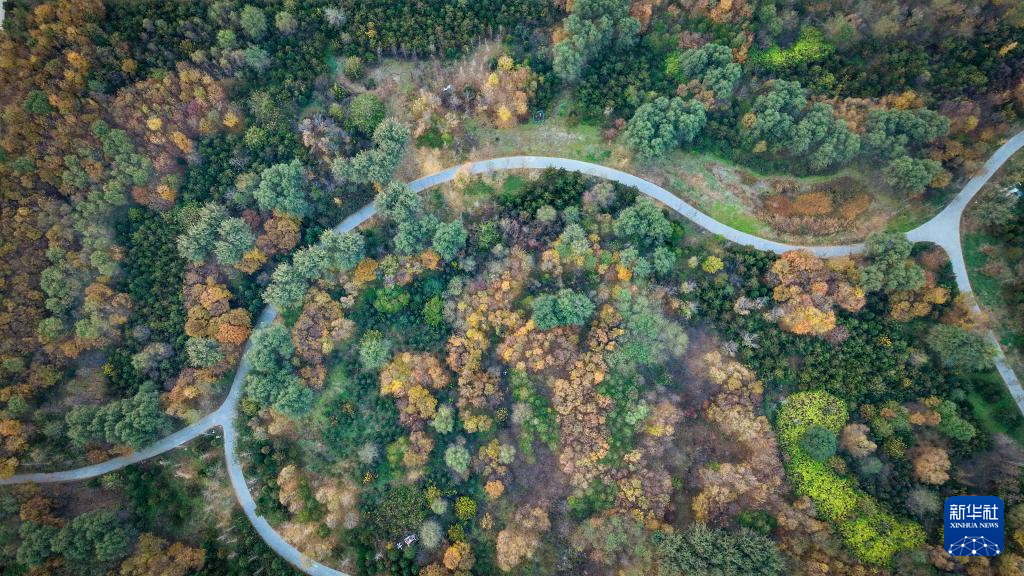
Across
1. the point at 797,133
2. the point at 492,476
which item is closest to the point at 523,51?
the point at 797,133

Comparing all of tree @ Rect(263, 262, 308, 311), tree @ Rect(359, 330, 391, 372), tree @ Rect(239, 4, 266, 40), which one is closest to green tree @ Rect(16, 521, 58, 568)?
tree @ Rect(263, 262, 308, 311)

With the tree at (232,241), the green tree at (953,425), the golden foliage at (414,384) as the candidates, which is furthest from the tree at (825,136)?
the tree at (232,241)

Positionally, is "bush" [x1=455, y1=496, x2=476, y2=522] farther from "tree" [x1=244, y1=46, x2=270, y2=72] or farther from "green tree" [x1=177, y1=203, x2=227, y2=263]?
"tree" [x1=244, y1=46, x2=270, y2=72]

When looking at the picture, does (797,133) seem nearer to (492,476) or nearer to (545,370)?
(545,370)

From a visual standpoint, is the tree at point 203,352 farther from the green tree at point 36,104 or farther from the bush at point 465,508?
the bush at point 465,508

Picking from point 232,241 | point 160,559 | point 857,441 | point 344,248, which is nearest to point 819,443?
point 857,441
